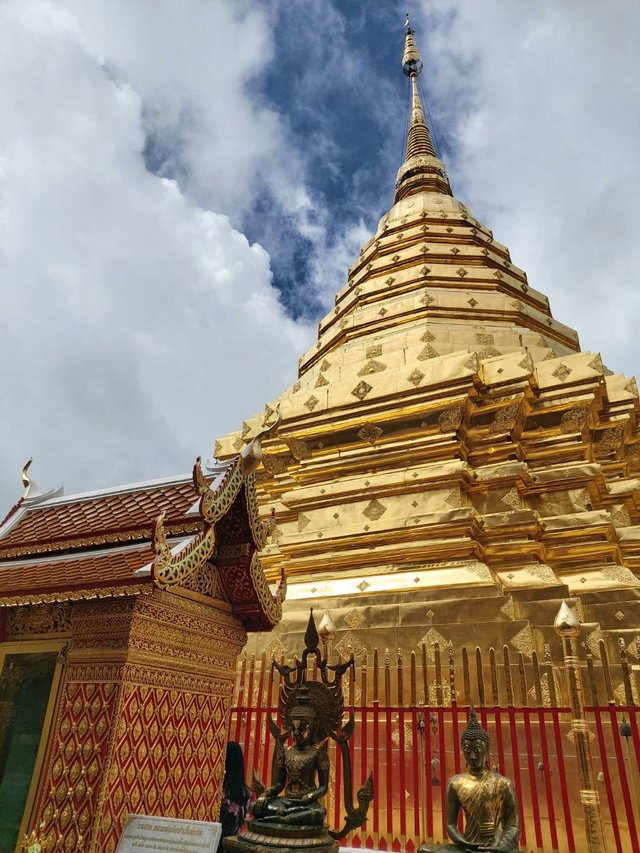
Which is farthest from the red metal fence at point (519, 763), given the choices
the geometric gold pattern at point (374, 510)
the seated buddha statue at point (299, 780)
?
the geometric gold pattern at point (374, 510)

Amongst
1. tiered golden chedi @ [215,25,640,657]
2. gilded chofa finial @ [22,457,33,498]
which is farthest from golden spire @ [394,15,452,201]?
gilded chofa finial @ [22,457,33,498]

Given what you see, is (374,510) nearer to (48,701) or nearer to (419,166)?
(48,701)

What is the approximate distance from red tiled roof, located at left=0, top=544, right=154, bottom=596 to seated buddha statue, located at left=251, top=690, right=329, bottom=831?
A: 4.42 ft

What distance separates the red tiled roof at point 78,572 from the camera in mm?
3758

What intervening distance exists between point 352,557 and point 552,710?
161 inches

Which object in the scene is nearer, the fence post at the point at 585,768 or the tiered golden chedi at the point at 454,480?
the fence post at the point at 585,768

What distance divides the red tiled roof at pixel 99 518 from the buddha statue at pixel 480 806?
240cm

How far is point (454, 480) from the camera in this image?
8.45 m

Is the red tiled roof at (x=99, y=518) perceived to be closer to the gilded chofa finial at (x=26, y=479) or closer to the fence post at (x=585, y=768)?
the gilded chofa finial at (x=26, y=479)

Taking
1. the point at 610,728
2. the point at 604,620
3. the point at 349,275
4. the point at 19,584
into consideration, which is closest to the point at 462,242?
the point at 349,275

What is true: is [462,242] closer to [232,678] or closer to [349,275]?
[349,275]

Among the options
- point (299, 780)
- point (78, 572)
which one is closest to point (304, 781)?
point (299, 780)

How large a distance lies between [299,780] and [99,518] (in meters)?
2.41

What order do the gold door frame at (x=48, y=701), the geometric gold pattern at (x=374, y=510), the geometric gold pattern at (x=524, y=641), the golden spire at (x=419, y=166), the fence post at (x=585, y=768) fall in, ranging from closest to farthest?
the gold door frame at (x=48, y=701), the fence post at (x=585, y=768), the geometric gold pattern at (x=524, y=641), the geometric gold pattern at (x=374, y=510), the golden spire at (x=419, y=166)
